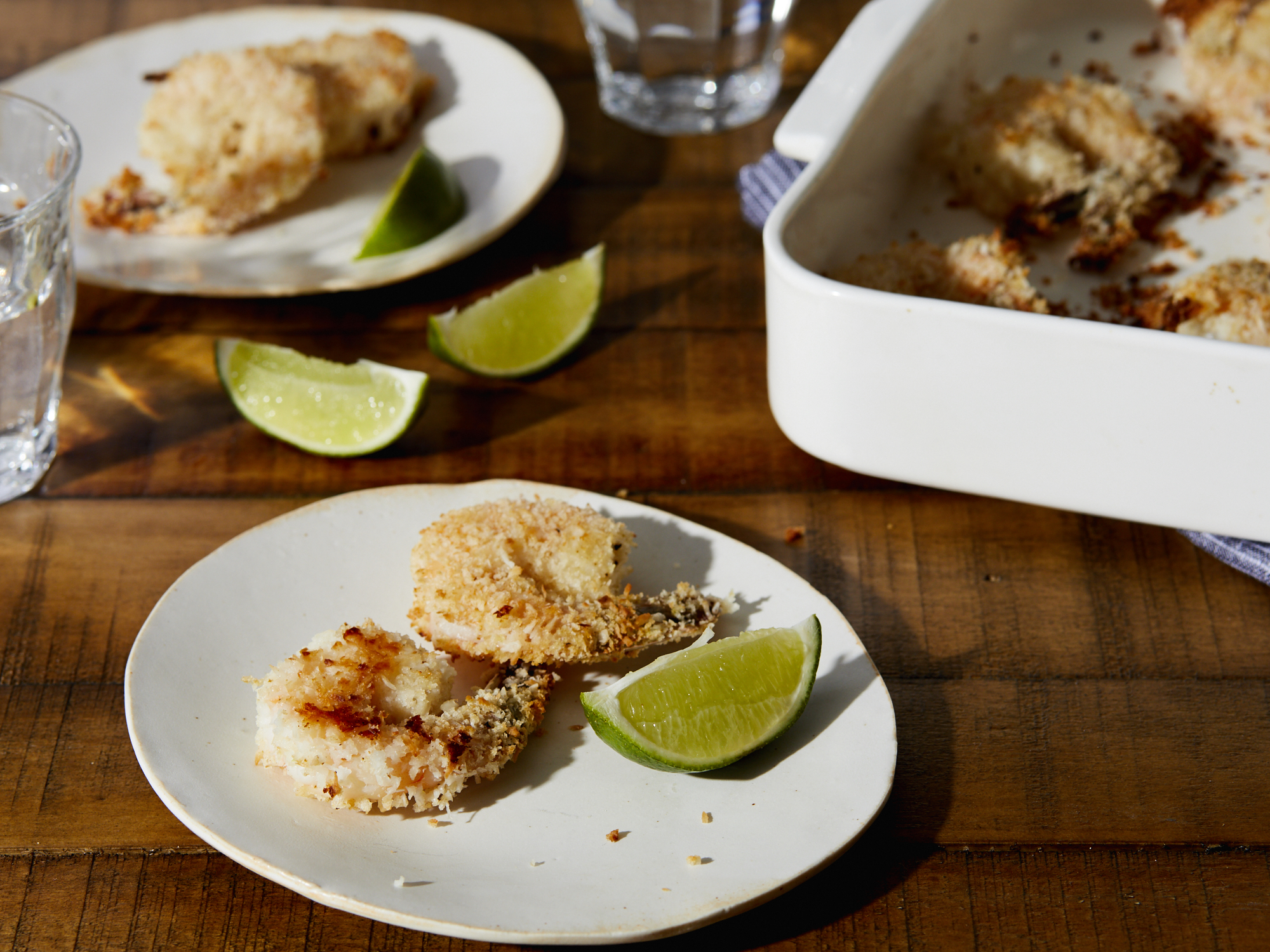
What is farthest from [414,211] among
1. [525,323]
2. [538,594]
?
[538,594]

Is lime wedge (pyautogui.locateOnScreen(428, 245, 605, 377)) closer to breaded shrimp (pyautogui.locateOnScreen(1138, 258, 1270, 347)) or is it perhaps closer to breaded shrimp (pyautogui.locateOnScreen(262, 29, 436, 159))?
breaded shrimp (pyautogui.locateOnScreen(262, 29, 436, 159))

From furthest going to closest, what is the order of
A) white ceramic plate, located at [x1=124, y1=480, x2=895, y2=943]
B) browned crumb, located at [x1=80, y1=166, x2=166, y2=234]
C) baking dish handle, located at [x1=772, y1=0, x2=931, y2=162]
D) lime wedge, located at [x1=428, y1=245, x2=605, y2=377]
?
1. browned crumb, located at [x1=80, y1=166, x2=166, y2=234]
2. lime wedge, located at [x1=428, y1=245, x2=605, y2=377]
3. baking dish handle, located at [x1=772, y1=0, x2=931, y2=162]
4. white ceramic plate, located at [x1=124, y1=480, x2=895, y2=943]

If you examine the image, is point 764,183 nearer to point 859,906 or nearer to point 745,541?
point 745,541

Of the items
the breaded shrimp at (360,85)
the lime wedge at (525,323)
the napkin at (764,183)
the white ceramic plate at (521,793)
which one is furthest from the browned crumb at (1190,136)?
the breaded shrimp at (360,85)

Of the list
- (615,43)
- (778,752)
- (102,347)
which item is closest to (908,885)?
(778,752)

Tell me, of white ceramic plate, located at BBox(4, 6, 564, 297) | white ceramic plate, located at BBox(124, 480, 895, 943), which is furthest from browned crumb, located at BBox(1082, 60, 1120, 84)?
white ceramic plate, located at BBox(124, 480, 895, 943)

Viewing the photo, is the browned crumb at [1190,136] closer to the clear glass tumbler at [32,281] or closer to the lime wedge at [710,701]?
the lime wedge at [710,701]
